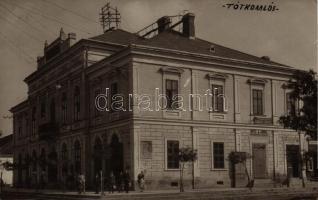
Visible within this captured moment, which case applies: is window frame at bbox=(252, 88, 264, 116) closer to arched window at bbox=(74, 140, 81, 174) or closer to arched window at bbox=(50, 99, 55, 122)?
arched window at bbox=(74, 140, 81, 174)

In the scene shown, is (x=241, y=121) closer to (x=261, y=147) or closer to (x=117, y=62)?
(x=261, y=147)

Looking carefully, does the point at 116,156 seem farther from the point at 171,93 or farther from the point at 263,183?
the point at 263,183

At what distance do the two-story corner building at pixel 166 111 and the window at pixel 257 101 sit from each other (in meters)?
0.08

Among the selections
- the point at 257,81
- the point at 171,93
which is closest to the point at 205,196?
the point at 171,93

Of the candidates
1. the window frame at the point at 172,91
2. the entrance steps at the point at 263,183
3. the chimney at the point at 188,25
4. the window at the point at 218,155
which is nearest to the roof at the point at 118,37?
the chimney at the point at 188,25

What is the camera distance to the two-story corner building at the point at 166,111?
32.4m

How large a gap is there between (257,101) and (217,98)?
340 cm

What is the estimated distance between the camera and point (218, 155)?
115 ft

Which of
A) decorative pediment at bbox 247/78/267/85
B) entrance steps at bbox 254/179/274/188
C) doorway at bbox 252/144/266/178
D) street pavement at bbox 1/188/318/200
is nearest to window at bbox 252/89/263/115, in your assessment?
decorative pediment at bbox 247/78/267/85

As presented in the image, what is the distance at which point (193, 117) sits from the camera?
3406 centimetres

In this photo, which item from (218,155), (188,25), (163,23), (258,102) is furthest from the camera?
(163,23)

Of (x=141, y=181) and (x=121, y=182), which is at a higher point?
(x=141, y=181)

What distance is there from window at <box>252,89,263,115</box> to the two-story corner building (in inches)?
3.0

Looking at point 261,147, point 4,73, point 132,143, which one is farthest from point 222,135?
point 4,73
